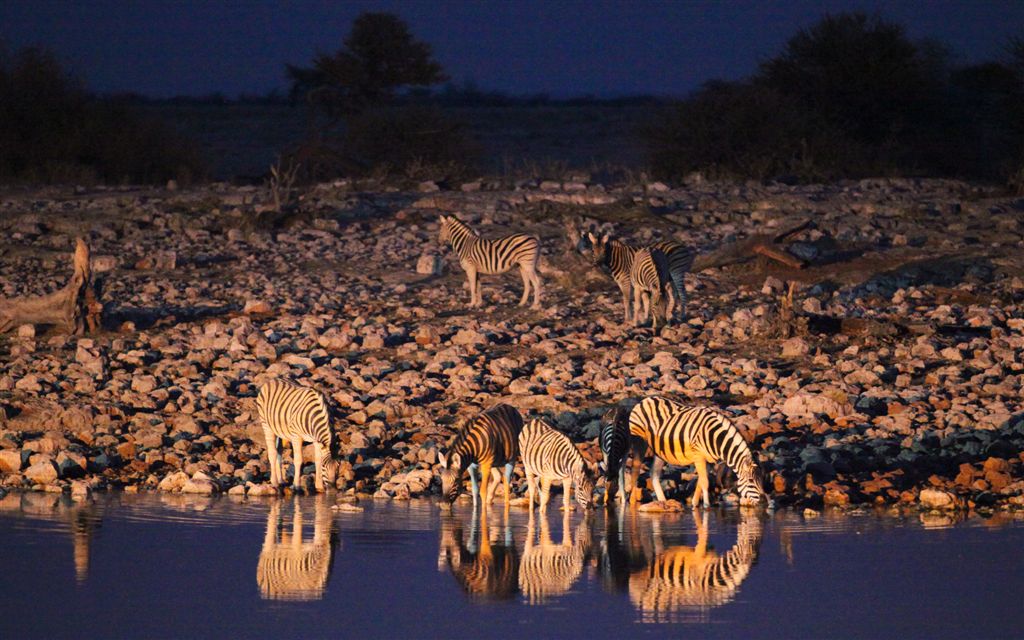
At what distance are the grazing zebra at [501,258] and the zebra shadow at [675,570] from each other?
276 inches

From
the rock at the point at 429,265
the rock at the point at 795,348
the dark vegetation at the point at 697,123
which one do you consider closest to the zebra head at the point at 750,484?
the rock at the point at 795,348

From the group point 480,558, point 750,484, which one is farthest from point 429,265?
point 480,558

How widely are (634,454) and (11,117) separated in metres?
22.1

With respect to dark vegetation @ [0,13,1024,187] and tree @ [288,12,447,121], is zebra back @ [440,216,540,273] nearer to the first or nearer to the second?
dark vegetation @ [0,13,1024,187]

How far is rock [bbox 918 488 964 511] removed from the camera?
10.1 meters

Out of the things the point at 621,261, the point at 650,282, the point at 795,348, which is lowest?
the point at 795,348

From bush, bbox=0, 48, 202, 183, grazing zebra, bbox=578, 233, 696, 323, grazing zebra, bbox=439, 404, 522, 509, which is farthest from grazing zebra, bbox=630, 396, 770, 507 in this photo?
bush, bbox=0, 48, 202, 183

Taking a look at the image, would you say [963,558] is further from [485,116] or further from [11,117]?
[485,116]

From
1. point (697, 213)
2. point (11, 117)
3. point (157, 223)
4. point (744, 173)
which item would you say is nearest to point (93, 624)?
point (157, 223)

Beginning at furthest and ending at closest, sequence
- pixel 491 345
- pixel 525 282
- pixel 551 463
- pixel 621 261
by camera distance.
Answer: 1. pixel 525 282
2. pixel 621 261
3. pixel 491 345
4. pixel 551 463

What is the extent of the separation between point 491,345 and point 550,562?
625 cm

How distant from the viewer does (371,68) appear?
36375 millimetres

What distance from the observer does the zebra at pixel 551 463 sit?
386 inches

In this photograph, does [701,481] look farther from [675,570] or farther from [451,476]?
[675,570]
